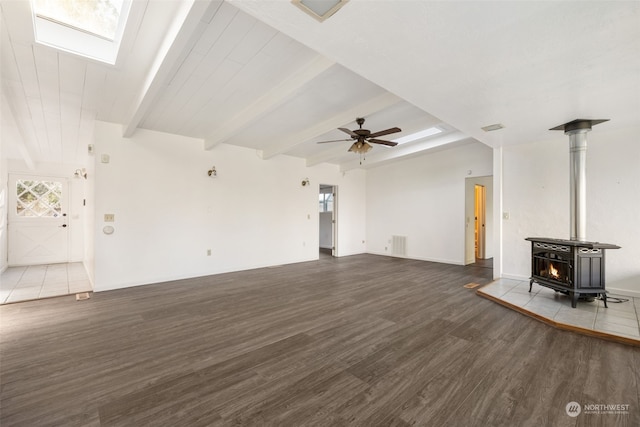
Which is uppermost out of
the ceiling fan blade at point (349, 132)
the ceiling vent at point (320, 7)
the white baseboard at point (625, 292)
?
the ceiling fan blade at point (349, 132)

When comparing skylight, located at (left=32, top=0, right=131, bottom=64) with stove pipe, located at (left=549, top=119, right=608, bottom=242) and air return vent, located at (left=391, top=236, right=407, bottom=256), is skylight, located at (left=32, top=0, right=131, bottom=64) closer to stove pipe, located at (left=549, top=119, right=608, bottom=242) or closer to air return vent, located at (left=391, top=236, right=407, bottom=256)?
stove pipe, located at (left=549, top=119, right=608, bottom=242)

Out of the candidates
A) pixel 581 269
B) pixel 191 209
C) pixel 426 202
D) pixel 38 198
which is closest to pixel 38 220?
pixel 38 198

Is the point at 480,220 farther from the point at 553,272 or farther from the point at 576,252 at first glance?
the point at 576,252

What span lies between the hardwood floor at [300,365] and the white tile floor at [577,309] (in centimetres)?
28

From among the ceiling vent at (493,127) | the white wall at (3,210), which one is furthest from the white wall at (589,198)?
the white wall at (3,210)

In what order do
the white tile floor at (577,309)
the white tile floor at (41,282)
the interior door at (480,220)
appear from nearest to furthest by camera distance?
1. the white tile floor at (577,309)
2. the white tile floor at (41,282)
3. the interior door at (480,220)

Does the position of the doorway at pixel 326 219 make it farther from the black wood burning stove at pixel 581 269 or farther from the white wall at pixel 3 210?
the white wall at pixel 3 210

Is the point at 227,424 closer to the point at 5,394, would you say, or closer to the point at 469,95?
the point at 5,394

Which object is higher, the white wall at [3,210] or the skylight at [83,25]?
the skylight at [83,25]

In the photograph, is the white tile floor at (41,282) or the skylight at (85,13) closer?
the skylight at (85,13)

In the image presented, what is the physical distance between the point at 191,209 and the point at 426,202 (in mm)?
5771

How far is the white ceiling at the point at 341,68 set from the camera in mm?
1672

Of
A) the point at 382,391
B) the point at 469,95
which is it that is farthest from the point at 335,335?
the point at 469,95

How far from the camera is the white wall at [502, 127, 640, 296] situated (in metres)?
3.61
